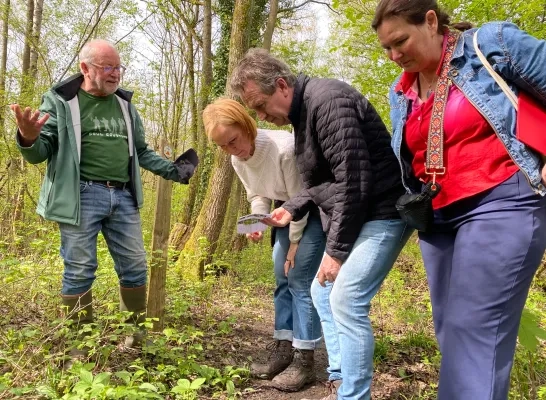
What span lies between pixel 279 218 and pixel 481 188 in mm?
1314

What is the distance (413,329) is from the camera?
13.7ft

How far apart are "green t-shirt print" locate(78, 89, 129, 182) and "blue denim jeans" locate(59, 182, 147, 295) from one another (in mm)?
107

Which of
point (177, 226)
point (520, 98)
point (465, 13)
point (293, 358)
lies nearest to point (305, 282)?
point (293, 358)

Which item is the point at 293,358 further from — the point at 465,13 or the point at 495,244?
the point at 465,13

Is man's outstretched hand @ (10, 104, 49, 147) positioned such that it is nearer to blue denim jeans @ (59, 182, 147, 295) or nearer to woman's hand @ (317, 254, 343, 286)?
blue denim jeans @ (59, 182, 147, 295)

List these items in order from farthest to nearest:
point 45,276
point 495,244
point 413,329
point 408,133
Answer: point 413,329 → point 45,276 → point 408,133 → point 495,244

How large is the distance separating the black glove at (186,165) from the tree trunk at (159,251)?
122 mm

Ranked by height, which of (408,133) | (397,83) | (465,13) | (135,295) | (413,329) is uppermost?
(465,13)

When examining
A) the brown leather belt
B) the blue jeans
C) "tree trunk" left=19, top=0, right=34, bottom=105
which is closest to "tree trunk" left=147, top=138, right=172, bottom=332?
the brown leather belt

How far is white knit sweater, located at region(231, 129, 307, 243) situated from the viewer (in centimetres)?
288

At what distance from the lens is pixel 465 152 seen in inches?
67.8

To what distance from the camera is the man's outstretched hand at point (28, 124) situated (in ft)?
8.68

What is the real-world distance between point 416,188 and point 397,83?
0.51m

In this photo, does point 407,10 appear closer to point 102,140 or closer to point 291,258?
point 291,258
